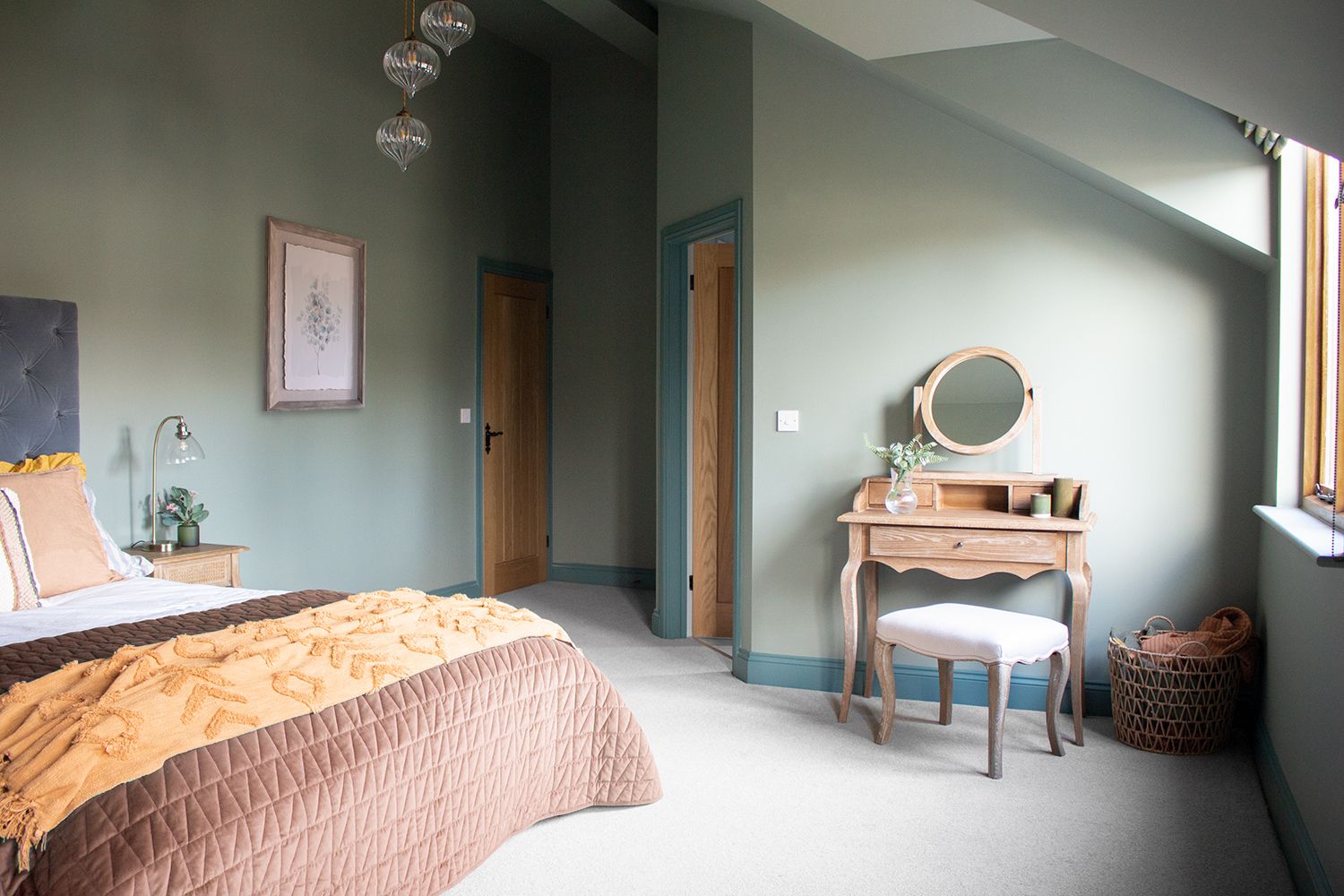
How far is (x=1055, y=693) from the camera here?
3.37 meters

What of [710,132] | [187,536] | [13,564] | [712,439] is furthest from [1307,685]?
[187,536]

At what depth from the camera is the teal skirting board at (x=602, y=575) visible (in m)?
6.35

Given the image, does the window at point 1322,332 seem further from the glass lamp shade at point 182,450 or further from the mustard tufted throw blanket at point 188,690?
the glass lamp shade at point 182,450

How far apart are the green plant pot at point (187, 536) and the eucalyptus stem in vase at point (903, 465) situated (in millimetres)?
2675

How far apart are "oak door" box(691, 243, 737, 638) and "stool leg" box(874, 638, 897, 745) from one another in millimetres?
1715

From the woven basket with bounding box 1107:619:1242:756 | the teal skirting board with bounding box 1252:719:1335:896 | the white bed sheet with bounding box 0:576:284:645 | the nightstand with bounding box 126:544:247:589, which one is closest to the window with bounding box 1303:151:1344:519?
the woven basket with bounding box 1107:619:1242:756

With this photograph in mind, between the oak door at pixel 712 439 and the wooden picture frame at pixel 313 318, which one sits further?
the oak door at pixel 712 439

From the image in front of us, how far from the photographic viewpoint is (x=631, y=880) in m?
2.46

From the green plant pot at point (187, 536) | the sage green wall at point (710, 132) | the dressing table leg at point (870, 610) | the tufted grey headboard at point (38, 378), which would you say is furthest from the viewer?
the sage green wall at point (710, 132)

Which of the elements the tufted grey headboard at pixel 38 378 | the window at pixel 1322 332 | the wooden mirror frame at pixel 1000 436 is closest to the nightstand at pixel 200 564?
the tufted grey headboard at pixel 38 378

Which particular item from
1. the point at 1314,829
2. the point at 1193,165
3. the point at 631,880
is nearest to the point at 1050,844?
the point at 1314,829

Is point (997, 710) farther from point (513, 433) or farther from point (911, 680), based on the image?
point (513, 433)

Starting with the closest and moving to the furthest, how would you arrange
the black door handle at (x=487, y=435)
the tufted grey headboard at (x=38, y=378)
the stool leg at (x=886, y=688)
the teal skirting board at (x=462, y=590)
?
the tufted grey headboard at (x=38, y=378) < the stool leg at (x=886, y=688) < the teal skirting board at (x=462, y=590) < the black door handle at (x=487, y=435)

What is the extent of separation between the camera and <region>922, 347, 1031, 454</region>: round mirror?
150 inches
